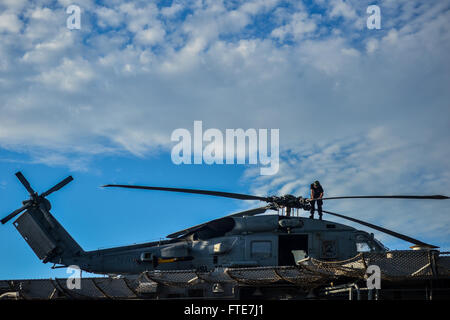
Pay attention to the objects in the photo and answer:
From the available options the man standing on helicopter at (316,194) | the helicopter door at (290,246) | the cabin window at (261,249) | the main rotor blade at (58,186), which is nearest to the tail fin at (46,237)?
the main rotor blade at (58,186)

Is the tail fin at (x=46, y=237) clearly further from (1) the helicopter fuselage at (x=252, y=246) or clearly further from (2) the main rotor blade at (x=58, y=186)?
(1) the helicopter fuselage at (x=252, y=246)

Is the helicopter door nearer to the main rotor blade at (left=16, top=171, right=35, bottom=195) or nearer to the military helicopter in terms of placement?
the military helicopter

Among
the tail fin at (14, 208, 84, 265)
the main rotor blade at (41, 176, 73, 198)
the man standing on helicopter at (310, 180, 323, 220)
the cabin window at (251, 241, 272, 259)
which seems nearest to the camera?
the cabin window at (251, 241, 272, 259)

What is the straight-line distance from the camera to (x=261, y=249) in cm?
1753

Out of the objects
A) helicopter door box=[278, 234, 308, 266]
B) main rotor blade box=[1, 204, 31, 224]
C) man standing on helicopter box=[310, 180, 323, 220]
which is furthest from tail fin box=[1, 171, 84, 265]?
man standing on helicopter box=[310, 180, 323, 220]

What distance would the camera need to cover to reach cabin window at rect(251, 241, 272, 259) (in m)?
17.4

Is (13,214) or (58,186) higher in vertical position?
(58,186)

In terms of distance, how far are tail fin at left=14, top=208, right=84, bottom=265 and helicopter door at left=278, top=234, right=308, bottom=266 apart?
26.5 ft

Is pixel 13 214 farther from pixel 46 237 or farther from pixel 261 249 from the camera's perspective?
pixel 261 249

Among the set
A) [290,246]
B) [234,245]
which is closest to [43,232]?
[234,245]

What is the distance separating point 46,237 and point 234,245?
7945mm

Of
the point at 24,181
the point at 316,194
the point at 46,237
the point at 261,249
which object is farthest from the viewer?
the point at 24,181
